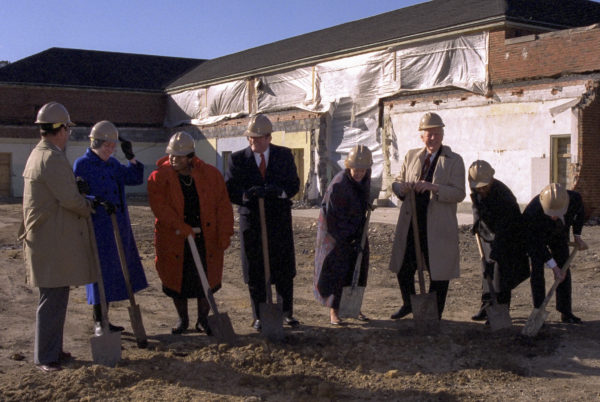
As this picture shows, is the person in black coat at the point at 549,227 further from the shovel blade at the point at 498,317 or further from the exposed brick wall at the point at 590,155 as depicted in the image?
the exposed brick wall at the point at 590,155

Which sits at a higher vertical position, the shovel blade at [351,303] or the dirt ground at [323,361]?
the shovel blade at [351,303]

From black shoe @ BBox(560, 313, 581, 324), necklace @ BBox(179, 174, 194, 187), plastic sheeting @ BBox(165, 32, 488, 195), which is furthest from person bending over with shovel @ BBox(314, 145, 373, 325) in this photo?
plastic sheeting @ BBox(165, 32, 488, 195)

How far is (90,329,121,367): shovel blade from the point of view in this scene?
15.7 feet

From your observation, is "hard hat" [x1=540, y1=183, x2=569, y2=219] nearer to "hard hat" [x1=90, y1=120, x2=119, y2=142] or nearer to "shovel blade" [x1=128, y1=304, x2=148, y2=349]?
"shovel blade" [x1=128, y1=304, x2=148, y2=349]

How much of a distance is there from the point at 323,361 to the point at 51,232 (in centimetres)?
217

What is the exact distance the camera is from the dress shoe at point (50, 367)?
4.68 metres

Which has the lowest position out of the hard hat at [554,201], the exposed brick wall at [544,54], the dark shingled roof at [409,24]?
the hard hat at [554,201]

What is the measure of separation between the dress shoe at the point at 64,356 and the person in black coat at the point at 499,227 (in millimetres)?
3576

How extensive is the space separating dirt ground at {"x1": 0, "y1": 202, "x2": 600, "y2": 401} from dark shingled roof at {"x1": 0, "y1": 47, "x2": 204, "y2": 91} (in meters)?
26.2

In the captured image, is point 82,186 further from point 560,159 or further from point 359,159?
point 560,159

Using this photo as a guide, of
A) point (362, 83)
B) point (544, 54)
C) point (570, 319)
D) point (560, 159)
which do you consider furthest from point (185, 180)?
point (362, 83)

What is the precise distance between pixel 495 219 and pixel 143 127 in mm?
28061

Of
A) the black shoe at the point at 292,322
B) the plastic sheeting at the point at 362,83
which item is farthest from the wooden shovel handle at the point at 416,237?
the plastic sheeting at the point at 362,83

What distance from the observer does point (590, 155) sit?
15.5 meters
